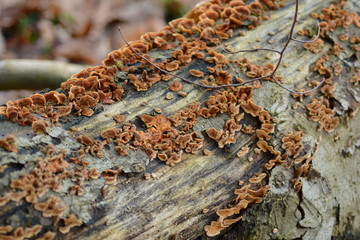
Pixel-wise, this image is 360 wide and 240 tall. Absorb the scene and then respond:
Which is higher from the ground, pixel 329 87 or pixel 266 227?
pixel 329 87

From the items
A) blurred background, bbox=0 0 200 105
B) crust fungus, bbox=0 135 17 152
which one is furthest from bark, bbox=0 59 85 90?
crust fungus, bbox=0 135 17 152

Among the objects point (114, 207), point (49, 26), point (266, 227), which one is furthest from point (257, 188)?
point (49, 26)

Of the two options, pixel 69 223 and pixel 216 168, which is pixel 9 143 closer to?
pixel 69 223

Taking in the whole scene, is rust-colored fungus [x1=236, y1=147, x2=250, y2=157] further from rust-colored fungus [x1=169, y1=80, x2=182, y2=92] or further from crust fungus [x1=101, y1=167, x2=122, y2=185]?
crust fungus [x1=101, y1=167, x2=122, y2=185]

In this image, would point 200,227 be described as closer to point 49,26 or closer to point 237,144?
point 237,144

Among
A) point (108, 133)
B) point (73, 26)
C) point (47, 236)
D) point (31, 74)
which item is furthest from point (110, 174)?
point (73, 26)

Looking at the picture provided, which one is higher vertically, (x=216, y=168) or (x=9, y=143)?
(x=9, y=143)
